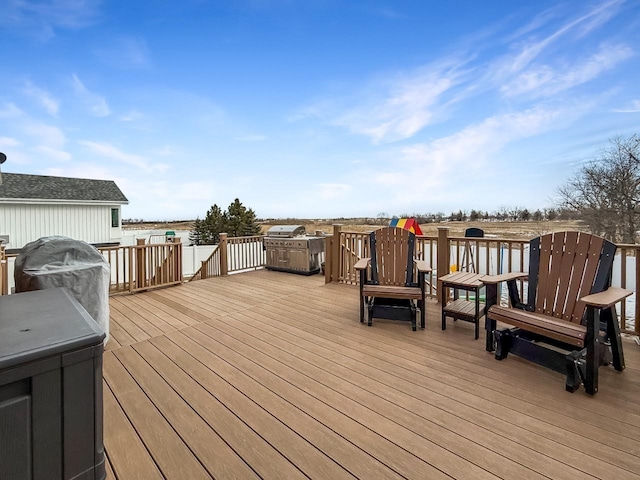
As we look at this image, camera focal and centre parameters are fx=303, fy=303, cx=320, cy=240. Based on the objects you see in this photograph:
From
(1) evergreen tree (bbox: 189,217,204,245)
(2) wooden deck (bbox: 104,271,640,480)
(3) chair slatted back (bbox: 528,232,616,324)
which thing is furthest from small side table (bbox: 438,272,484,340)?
(1) evergreen tree (bbox: 189,217,204,245)

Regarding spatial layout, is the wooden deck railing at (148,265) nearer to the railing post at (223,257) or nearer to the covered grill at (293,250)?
the railing post at (223,257)

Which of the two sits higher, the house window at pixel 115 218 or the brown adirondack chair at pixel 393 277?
the house window at pixel 115 218

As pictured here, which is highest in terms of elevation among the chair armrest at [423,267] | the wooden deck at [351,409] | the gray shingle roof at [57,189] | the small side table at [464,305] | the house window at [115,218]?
the gray shingle roof at [57,189]

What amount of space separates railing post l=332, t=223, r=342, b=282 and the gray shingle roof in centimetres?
1206

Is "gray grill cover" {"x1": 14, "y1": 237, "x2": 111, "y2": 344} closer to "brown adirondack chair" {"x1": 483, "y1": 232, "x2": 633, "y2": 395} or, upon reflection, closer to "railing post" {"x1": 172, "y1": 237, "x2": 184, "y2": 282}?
"railing post" {"x1": 172, "y1": 237, "x2": 184, "y2": 282}

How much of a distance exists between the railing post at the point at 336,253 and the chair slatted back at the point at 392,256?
1.77 meters

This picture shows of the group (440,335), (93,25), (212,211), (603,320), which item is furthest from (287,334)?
(212,211)

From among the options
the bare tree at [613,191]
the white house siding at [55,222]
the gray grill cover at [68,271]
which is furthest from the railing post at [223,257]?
the bare tree at [613,191]

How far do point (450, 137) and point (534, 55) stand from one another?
312cm

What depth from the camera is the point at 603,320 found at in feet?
7.86

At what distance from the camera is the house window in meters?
13.6

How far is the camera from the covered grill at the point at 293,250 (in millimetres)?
6902

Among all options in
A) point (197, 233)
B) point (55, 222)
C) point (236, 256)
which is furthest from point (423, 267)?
point (197, 233)

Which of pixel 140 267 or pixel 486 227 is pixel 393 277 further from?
pixel 486 227
